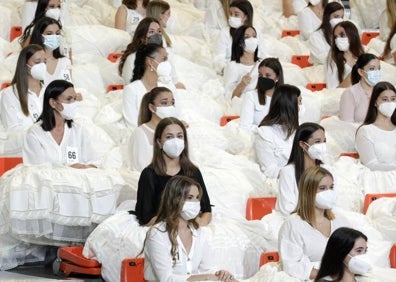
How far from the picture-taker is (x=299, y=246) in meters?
8.02

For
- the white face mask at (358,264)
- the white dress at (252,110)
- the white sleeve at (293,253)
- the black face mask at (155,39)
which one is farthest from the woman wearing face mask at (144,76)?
the white face mask at (358,264)

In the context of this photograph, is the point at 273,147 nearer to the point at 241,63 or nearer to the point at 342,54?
the point at 241,63

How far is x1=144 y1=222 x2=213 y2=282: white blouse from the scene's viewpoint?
25.5 feet

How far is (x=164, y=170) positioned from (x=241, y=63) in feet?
9.18

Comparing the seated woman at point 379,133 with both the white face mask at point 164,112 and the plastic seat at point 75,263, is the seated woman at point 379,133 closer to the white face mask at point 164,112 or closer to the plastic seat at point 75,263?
the white face mask at point 164,112

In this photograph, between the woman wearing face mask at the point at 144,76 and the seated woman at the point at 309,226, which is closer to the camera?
the seated woman at the point at 309,226

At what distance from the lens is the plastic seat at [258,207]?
9.16m

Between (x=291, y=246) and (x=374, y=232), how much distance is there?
105cm

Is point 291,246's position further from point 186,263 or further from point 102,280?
point 102,280

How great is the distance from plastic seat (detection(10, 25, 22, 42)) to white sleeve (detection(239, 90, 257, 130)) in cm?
220

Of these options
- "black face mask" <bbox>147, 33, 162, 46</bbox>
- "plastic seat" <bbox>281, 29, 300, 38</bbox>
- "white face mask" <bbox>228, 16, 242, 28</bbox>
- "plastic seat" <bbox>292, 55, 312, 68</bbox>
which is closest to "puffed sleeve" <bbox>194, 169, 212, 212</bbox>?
"black face mask" <bbox>147, 33, 162, 46</bbox>

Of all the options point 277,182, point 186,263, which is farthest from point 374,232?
point 186,263

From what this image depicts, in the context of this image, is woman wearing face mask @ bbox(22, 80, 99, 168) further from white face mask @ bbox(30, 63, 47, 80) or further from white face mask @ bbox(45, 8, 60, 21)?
white face mask @ bbox(45, 8, 60, 21)

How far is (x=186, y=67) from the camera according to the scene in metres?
11.4
